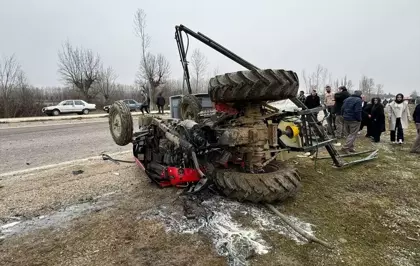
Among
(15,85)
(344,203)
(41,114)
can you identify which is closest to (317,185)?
(344,203)

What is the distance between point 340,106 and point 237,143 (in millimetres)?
7741

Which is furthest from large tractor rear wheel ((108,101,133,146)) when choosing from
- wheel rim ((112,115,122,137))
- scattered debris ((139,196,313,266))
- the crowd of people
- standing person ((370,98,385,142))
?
standing person ((370,98,385,142))

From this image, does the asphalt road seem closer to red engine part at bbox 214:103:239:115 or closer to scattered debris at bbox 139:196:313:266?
scattered debris at bbox 139:196:313:266

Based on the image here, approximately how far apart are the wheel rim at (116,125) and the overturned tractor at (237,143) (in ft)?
2.49

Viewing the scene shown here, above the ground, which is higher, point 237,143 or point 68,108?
point 68,108

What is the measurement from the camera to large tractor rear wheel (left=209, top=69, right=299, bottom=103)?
3236 millimetres

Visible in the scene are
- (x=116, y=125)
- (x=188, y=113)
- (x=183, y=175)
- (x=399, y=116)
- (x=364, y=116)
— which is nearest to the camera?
→ (x=183, y=175)

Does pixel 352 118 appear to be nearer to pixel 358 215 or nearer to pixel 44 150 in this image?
pixel 358 215

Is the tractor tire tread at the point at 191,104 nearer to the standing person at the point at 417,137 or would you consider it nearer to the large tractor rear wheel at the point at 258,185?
the large tractor rear wheel at the point at 258,185

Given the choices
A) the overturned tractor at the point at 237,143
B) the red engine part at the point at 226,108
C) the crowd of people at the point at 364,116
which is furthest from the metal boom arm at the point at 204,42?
the crowd of people at the point at 364,116

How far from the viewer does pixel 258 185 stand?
3379 mm

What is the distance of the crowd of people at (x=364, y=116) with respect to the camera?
7656 millimetres

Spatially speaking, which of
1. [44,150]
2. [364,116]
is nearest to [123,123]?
[44,150]

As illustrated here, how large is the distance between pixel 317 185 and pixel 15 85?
3827cm
